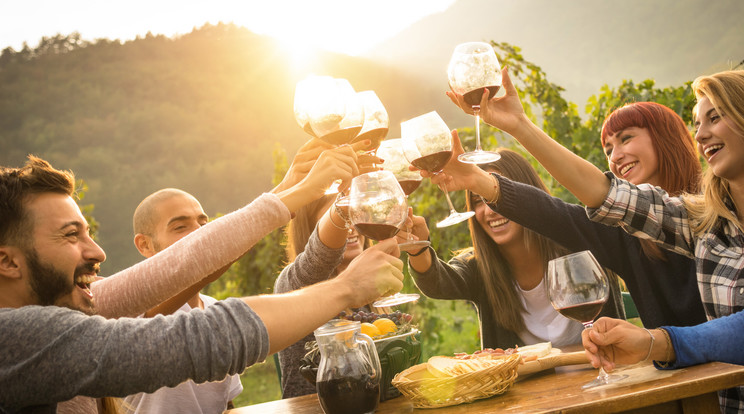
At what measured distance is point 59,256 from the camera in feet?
4.68

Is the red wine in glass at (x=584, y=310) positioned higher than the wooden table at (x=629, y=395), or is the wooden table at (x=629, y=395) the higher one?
the red wine in glass at (x=584, y=310)

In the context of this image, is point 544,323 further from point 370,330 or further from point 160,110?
point 160,110

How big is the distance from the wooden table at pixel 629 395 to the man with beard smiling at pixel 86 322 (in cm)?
42

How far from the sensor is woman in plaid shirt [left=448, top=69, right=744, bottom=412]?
6.06 feet

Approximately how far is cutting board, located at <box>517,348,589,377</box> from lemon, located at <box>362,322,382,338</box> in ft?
1.35

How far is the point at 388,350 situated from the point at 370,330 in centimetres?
8

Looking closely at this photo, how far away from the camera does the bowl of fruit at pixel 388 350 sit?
172 cm

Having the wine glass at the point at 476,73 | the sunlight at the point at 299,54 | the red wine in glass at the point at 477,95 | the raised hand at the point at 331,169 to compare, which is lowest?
the raised hand at the point at 331,169

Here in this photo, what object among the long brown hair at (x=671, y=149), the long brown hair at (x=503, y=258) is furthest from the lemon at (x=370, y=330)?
the long brown hair at (x=671, y=149)

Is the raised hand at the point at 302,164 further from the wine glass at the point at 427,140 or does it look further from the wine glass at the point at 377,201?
the wine glass at the point at 377,201

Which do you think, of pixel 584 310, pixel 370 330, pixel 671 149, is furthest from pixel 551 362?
pixel 671 149

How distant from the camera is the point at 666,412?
4.55 ft

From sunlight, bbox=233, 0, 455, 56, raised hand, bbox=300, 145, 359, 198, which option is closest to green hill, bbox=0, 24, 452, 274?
sunlight, bbox=233, 0, 455, 56

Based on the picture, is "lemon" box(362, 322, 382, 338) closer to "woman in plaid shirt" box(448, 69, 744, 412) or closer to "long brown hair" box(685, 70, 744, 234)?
"woman in plaid shirt" box(448, 69, 744, 412)
